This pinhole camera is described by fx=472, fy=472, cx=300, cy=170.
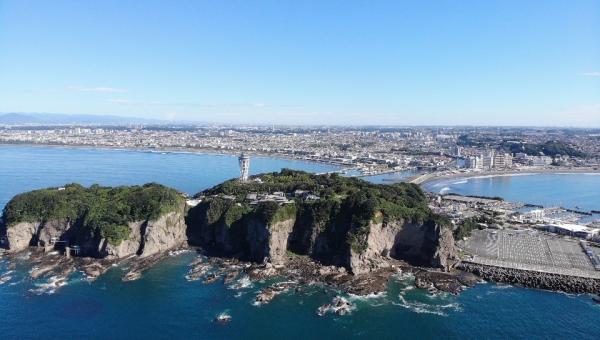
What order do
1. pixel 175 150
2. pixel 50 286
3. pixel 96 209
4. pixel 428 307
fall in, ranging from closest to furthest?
pixel 428 307 < pixel 50 286 < pixel 96 209 < pixel 175 150

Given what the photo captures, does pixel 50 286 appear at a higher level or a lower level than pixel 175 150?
lower

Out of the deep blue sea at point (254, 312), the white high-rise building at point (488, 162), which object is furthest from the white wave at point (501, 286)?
the white high-rise building at point (488, 162)

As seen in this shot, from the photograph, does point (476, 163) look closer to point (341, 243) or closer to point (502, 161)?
point (502, 161)

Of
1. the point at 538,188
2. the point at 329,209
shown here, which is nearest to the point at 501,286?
the point at 329,209

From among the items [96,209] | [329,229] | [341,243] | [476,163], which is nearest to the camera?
[341,243]

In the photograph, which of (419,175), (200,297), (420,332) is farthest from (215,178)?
(420,332)

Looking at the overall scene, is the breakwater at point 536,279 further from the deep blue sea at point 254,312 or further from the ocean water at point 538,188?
the ocean water at point 538,188

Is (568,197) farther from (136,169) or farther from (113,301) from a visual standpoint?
(136,169)
